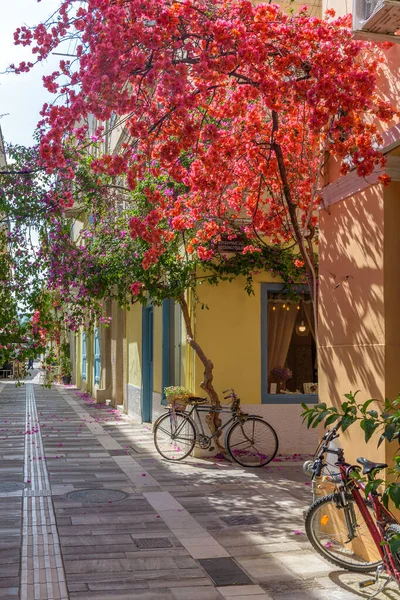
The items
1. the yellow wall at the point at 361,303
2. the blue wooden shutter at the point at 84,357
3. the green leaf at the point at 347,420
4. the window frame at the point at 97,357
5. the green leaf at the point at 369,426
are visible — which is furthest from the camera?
the blue wooden shutter at the point at 84,357

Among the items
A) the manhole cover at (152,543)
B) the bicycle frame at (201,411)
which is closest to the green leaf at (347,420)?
the manhole cover at (152,543)

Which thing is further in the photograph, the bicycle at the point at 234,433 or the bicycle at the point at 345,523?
the bicycle at the point at 234,433

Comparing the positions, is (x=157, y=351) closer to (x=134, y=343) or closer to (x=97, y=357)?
(x=134, y=343)

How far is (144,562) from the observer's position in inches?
230

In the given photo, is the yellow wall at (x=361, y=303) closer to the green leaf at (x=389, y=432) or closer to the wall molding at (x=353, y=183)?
the wall molding at (x=353, y=183)

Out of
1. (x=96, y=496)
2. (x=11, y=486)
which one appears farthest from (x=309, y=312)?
(x=11, y=486)

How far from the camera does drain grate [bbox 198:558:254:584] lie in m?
5.41

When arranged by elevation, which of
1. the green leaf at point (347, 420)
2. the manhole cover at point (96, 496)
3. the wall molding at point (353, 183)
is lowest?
the manhole cover at point (96, 496)

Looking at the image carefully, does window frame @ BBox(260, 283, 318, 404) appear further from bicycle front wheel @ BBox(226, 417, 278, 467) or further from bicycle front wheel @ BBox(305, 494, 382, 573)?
bicycle front wheel @ BBox(305, 494, 382, 573)

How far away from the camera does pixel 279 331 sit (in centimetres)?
1211

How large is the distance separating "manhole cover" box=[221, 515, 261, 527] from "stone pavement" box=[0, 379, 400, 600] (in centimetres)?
1

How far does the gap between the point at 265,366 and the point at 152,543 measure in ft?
18.5

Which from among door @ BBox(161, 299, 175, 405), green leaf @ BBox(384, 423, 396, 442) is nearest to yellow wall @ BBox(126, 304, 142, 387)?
door @ BBox(161, 299, 175, 405)

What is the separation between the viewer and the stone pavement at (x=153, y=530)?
5.29 m
